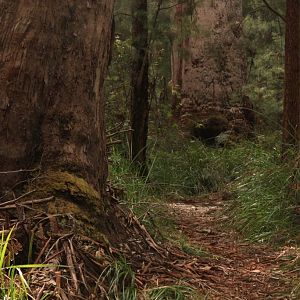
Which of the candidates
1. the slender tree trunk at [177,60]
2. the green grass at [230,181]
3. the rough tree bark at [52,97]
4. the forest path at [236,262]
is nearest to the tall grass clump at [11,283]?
the rough tree bark at [52,97]

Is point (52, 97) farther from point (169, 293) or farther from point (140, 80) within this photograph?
point (140, 80)

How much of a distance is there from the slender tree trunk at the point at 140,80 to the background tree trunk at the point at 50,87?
4.48m

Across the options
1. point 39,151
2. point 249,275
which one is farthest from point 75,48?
point 249,275

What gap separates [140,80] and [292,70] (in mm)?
2160

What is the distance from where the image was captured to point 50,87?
146 inches

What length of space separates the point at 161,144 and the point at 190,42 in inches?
105

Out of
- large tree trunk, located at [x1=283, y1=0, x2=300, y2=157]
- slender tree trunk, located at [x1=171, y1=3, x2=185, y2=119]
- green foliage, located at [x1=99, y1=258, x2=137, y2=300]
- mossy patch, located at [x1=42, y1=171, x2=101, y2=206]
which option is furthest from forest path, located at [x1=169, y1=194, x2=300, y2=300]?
slender tree trunk, located at [x1=171, y1=3, x2=185, y2=119]

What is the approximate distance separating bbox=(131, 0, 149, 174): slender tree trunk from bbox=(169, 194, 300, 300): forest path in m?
1.88

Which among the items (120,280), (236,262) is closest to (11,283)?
(120,280)

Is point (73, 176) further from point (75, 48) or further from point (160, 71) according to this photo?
point (160, 71)

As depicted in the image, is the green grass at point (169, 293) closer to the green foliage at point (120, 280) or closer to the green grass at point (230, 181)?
the green foliage at point (120, 280)

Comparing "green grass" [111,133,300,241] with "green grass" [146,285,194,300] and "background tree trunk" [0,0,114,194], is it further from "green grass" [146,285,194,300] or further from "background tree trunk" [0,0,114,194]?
"green grass" [146,285,194,300]

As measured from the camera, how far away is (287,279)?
4016 millimetres

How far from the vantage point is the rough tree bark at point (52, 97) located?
3570 millimetres
